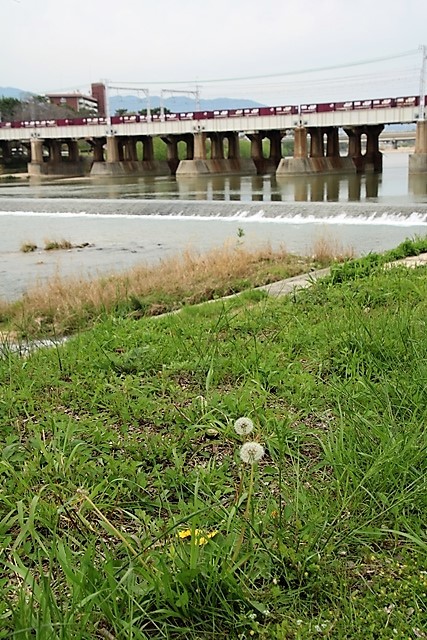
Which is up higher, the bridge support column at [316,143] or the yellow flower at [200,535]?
the bridge support column at [316,143]

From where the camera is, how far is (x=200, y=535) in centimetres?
247

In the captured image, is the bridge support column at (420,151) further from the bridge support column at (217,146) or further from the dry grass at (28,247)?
the dry grass at (28,247)

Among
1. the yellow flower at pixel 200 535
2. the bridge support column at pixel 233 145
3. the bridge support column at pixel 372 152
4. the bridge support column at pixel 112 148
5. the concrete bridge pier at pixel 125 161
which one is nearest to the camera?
the yellow flower at pixel 200 535

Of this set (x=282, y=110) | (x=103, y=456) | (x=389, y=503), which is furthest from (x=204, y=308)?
(x=282, y=110)

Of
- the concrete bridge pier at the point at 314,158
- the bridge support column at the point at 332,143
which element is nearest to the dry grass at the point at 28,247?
the concrete bridge pier at the point at 314,158

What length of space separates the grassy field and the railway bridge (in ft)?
141

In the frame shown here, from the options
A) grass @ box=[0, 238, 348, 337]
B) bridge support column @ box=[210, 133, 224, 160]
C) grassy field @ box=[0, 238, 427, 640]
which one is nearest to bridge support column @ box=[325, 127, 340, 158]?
bridge support column @ box=[210, 133, 224, 160]

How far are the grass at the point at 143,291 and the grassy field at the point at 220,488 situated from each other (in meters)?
3.21

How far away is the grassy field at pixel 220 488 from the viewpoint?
7.29ft

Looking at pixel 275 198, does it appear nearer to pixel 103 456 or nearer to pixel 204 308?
pixel 204 308

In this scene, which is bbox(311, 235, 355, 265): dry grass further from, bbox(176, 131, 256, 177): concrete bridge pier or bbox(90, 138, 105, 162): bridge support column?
bbox(90, 138, 105, 162): bridge support column

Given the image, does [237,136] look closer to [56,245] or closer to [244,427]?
[56,245]

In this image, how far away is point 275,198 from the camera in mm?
31781

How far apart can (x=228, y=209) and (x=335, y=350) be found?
828 inches
